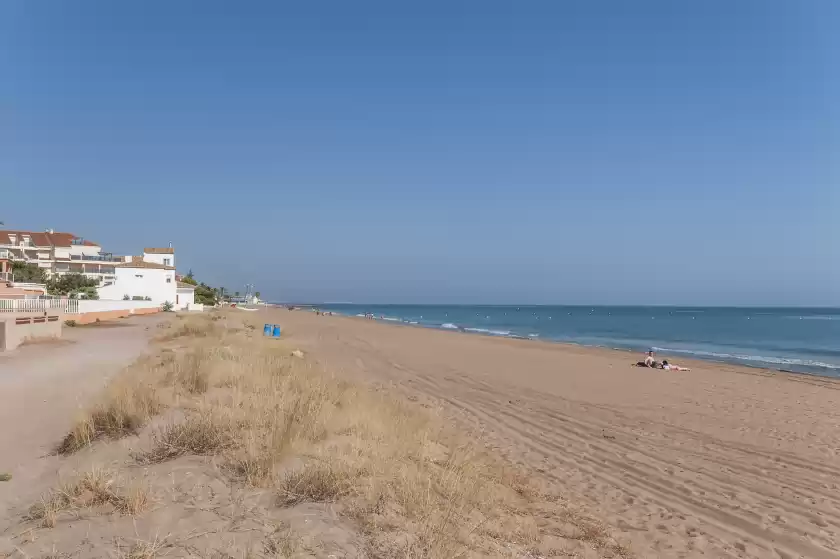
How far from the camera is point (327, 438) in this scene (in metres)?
6.06

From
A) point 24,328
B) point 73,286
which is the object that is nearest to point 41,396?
point 24,328

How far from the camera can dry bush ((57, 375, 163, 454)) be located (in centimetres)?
612

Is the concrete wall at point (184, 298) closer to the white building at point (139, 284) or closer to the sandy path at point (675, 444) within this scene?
the white building at point (139, 284)

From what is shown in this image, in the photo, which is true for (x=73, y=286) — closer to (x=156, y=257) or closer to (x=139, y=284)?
(x=139, y=284)

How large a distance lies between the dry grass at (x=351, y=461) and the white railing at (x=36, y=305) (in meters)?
21.1

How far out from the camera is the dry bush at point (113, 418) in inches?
241

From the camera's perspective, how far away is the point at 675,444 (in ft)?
30.3

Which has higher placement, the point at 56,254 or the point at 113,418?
the point at 56,254

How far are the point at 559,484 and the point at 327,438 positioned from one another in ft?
10.2

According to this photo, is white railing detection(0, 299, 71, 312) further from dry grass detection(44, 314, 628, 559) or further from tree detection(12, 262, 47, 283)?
dry grass detection(44, 314, 628, 559)

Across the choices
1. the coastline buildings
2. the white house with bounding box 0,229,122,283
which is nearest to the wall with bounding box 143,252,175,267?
the coastline buildings

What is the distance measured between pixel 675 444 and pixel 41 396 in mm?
10859

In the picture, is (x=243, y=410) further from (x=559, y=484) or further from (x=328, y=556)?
(x=559, y=484)

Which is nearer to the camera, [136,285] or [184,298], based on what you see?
[136,285]
